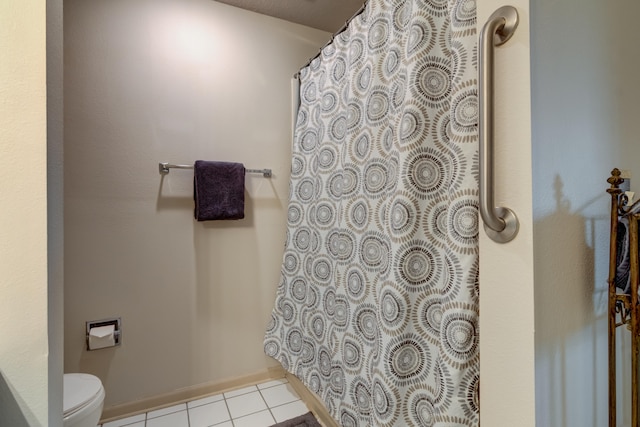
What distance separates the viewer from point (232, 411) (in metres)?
1.55

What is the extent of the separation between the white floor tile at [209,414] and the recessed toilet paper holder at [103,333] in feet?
1.85

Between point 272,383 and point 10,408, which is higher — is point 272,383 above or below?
below

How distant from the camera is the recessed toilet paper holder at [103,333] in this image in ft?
4.70

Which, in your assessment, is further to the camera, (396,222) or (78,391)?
(78,391)

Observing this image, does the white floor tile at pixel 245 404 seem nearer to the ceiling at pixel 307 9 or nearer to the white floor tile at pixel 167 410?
the white floor tile at pixel 167 410

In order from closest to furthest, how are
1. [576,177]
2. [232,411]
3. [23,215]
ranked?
1. [23,215]
2. [576,177]
3. [232,411]

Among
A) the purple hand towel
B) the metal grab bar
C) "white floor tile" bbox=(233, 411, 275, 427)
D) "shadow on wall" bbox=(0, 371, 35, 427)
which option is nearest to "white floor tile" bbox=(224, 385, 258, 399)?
"white floor tile" bbox=(233, 411, 275, 427)

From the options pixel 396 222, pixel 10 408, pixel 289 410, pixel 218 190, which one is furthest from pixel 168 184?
pixel 289 410

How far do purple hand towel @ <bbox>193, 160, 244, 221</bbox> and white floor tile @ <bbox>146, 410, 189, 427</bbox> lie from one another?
41.6 inches

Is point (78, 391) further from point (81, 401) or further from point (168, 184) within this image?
point (168, 184)

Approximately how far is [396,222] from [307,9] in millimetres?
1587

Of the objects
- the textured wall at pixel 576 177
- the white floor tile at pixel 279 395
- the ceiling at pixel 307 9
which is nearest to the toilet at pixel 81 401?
the white floor tile at pixel 279 395

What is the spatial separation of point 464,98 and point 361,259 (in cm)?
69

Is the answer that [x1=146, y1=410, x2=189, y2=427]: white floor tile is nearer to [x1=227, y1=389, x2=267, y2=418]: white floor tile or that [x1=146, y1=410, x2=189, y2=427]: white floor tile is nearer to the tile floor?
the tile floor
